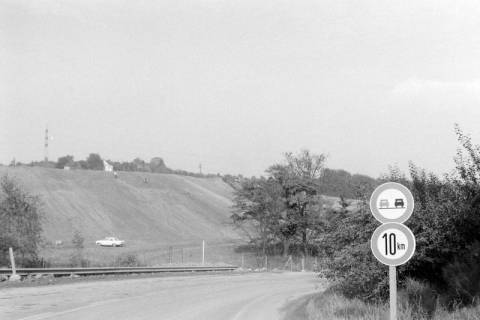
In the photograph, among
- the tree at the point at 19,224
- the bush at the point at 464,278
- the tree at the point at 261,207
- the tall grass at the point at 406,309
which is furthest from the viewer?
the tree at the point at 261,207

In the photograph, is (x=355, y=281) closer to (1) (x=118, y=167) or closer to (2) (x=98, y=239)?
(2) (x=98, y=239)

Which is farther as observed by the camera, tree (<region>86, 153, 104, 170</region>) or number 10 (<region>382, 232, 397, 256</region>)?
tree (<region>86, 153, 104, 170</region>)

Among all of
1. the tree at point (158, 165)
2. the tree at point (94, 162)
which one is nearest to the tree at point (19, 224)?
the tree at point (94, 162)

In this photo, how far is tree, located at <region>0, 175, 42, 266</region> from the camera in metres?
37.9

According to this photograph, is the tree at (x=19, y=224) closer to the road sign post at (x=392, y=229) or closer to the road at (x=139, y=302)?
the road at (x=139, y=302)

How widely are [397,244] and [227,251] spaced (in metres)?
66.0

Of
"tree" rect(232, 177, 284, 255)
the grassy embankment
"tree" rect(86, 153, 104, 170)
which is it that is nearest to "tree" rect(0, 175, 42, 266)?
the grassy embankment

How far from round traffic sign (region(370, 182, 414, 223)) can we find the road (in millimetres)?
8034

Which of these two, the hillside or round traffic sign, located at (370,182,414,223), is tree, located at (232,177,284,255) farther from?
round traffic sign, located at (370,182,414,223)

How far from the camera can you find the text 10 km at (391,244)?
9.95 meters

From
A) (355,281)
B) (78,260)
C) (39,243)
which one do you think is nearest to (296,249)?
(78,260)

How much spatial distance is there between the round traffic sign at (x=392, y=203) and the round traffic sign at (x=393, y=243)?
6.6 inches

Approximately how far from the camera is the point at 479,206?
15.7m

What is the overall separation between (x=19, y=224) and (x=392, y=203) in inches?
1308
